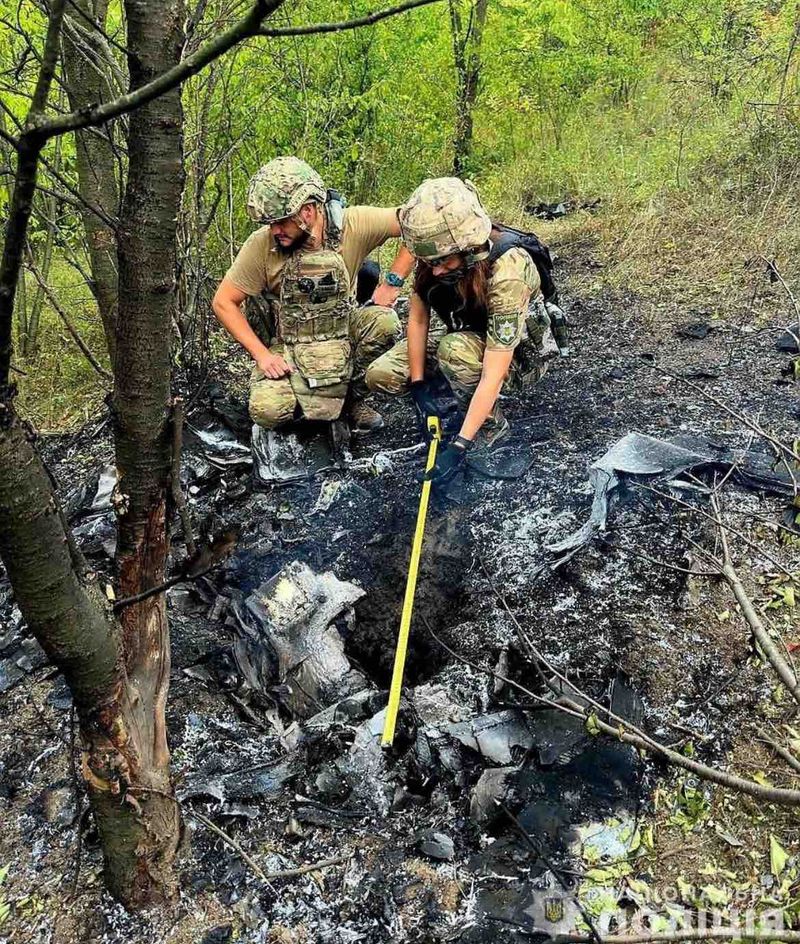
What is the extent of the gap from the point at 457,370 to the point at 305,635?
5.26ft

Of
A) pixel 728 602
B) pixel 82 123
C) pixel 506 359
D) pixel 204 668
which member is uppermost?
pixel 82 123

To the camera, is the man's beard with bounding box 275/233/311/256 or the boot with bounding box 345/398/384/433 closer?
the man's beard with bounding box 275/233/311/256

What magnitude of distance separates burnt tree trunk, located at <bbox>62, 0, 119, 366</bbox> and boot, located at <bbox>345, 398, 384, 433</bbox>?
1298 millimetres

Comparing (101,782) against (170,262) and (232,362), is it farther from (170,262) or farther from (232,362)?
(232,362)

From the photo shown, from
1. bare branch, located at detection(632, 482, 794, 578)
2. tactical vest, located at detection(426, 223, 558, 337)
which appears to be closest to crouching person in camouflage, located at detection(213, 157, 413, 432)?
tactical vest, located at detection(426, 223, 558, 337)

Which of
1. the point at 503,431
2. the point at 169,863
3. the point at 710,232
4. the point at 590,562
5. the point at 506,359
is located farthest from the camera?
the point at 710,232

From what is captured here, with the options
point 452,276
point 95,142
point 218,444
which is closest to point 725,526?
point 452,276

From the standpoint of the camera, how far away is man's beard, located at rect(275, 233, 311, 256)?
3.59m

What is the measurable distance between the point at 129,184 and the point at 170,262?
0.16 metres

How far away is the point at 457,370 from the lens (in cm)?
369

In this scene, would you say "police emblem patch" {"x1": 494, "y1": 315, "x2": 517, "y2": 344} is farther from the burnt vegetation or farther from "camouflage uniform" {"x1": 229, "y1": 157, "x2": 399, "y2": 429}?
"camouflage uniform" {"x1": 229, "y1": 157, "x2": 399, "y2": 429}

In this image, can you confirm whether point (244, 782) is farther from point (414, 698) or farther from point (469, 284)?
point (469, 284)

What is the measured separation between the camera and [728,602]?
2.62 metres

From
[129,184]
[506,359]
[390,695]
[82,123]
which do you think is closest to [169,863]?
[390,695]
